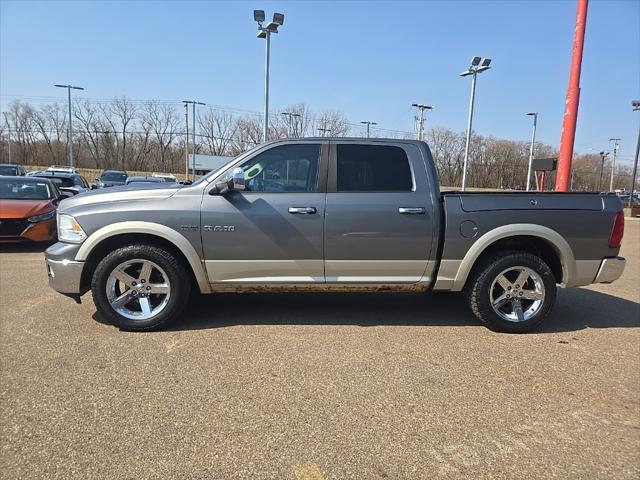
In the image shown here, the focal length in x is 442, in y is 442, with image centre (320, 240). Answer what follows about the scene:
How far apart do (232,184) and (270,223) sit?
1.71ft

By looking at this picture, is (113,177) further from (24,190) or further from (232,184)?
(232,184)

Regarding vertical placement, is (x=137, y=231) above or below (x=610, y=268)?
above

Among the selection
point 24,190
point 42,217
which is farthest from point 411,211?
point 24,190

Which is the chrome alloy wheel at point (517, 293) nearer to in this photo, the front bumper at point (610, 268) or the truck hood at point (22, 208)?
the front bumper at point (610, 268)

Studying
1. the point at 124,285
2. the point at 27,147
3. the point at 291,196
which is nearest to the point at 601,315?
the point at 291,196

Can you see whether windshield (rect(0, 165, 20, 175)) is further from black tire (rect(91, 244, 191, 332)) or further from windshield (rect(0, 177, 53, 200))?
black tire (rect(91, 244, 191, 332))

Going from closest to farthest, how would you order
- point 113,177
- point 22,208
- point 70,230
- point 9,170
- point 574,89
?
point 70,230, point 22,208, point 574,89, point 9,170, point 113,177

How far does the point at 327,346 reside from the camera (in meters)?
4.04

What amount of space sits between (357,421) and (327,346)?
124 cm

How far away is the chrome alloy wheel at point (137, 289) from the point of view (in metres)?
4.36

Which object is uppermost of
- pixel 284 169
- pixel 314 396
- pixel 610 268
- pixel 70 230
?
pixel 284 169

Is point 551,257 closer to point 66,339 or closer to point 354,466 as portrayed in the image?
point 354,466

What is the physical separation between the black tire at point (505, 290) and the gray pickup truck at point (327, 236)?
0.01m

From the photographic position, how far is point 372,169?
4570 millimetres
